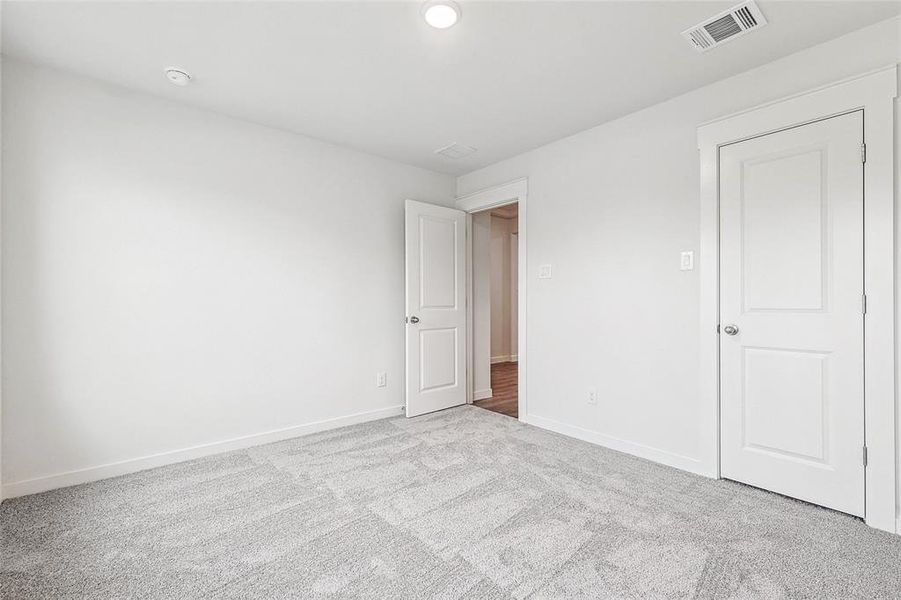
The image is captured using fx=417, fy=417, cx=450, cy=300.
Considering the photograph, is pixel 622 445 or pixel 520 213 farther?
pixel 520 213

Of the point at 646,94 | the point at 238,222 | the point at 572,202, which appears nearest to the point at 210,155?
the point at 238,222

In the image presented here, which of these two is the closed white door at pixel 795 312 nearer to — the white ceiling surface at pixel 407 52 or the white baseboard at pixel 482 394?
the white ceiling surface at pixel 407 52

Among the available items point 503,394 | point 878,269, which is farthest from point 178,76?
point 503,394

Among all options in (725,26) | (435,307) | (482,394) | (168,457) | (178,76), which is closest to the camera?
(725,26)

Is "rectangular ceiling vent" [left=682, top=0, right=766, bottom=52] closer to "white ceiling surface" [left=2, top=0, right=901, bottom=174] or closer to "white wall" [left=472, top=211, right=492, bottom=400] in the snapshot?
"white ceiling surface" [left=2, top=0, right=901, bottom=174]

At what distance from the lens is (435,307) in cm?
412

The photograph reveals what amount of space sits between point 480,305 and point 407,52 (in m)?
2.89

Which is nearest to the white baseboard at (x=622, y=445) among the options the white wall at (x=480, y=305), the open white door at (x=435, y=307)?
the open white door at (x=435, y=307)

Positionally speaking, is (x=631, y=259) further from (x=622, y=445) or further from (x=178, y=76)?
(x=178, y=76)

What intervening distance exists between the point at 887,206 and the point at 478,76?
7.05 feet

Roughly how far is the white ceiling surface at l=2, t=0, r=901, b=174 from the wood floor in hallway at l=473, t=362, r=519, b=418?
269 centimetres

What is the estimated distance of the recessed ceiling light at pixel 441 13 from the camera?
1.85 meters

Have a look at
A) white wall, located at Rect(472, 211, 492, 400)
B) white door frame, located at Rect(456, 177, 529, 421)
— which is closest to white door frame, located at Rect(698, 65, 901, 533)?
white door frame, located at Rect(456, 177, 529, 421)

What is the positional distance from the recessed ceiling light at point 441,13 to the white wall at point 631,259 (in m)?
1.64
